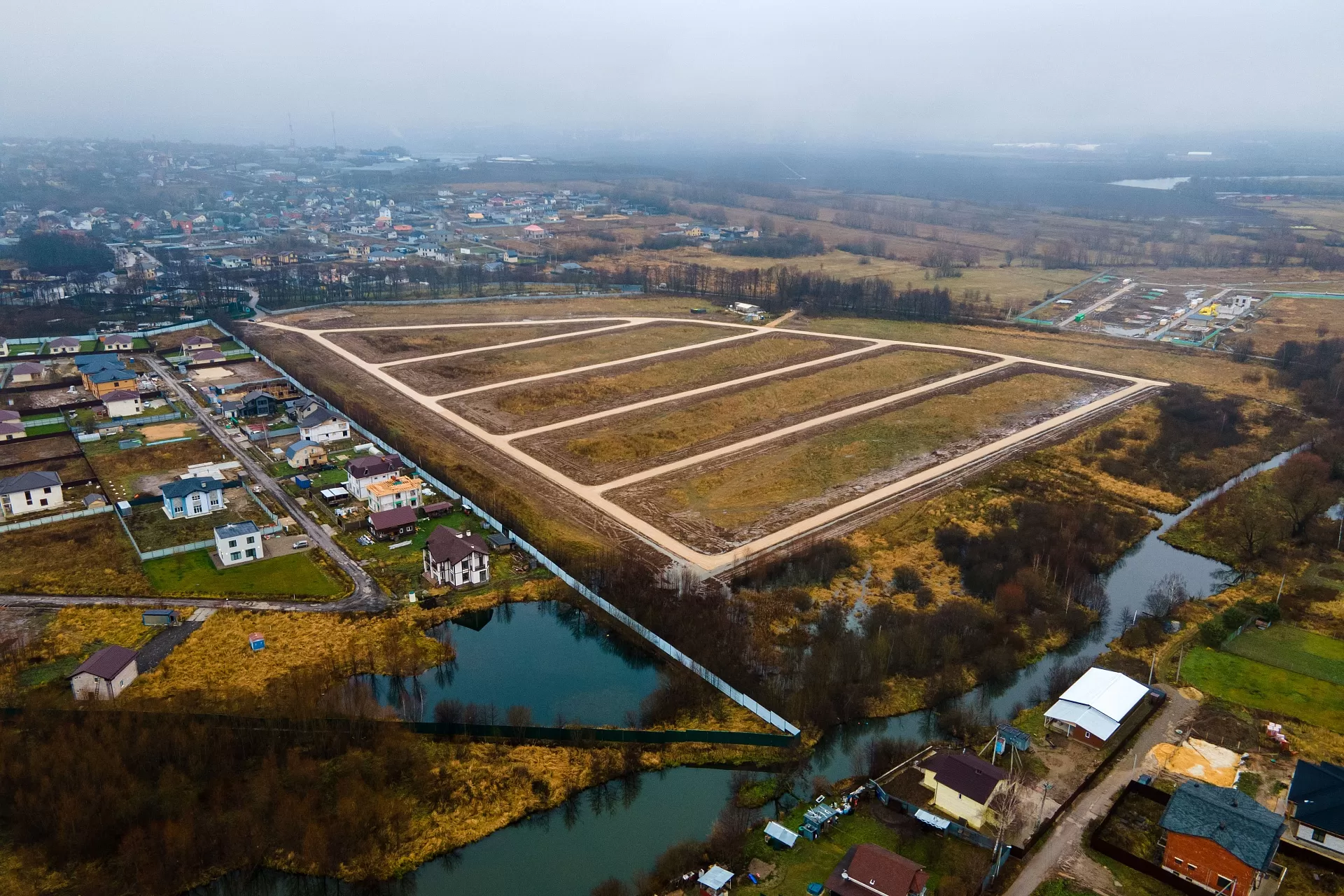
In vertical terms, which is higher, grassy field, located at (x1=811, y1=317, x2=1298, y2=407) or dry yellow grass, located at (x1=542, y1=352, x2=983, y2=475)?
grassy field, located at (x1=811, y1=317, x2=1298, y2=407)

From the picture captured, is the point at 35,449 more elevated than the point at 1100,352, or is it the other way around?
the point at 1100,352

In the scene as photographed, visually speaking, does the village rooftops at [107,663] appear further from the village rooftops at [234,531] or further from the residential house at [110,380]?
the residential house at [110,380]

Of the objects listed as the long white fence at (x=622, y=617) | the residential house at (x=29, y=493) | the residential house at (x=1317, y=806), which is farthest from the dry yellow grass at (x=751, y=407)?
the residential house at (x=1317, y=806)

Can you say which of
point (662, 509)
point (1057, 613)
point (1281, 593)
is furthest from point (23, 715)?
point (1281, 593)

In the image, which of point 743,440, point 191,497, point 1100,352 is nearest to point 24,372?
point 191,497

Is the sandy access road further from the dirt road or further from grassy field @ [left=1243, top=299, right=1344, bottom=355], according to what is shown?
grassy field @ [left=1243, top=299, right=1344, bottom=355]

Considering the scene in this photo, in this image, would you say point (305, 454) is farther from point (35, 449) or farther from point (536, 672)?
point (536, 672)

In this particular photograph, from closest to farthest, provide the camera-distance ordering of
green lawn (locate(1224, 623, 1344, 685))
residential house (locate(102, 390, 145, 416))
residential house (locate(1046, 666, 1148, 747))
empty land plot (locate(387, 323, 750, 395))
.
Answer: residential house (locate(1046, 666, 1148, 747)), green lawn (locate(1224, 623, 1344, 685)), residential house (locate(102, 390, 145, 416)), empty land plot (locate(387, 323, 750, 395))

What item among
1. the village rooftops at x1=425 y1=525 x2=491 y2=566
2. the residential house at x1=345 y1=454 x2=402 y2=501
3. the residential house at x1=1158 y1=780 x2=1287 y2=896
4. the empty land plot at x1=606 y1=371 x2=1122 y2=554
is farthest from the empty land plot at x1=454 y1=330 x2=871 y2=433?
the residential house at x1=1158 y1=780 x2=1287 y2=896
